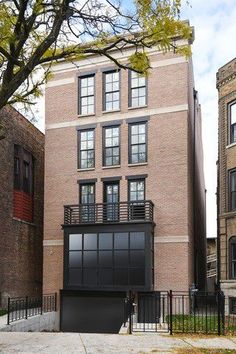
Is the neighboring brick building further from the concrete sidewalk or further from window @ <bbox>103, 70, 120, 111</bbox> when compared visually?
the concrete sidewalk

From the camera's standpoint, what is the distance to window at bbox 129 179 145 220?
2497 cm

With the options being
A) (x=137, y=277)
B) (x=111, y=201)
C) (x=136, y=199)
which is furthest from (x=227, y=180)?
(x=137, y=277)

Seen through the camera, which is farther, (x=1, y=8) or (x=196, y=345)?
(x=196, y=345)

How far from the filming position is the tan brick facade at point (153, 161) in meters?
24.6

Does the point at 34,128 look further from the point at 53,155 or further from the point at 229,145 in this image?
the point at 229,145

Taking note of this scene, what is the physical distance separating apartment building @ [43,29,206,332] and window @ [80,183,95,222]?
55 millimetres

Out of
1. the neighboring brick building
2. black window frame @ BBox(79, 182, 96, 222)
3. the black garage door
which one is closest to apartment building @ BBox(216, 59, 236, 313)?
the black garage door

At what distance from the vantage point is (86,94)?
91.0 feet

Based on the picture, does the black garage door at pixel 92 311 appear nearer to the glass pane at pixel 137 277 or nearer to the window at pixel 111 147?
the glass pane at pixel 137 277

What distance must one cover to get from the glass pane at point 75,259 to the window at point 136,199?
3.24m

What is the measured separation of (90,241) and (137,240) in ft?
8.19

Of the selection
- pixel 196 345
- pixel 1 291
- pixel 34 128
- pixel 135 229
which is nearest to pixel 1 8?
pixel 196 345

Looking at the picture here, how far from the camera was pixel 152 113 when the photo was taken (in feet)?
85.1

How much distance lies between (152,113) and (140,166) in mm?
2829
